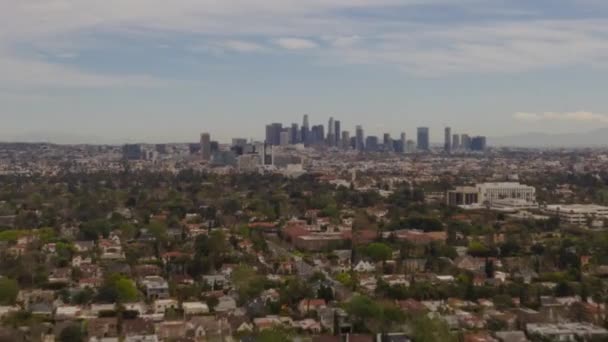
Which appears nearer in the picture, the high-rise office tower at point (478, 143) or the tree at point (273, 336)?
the tree at point (273, 336)

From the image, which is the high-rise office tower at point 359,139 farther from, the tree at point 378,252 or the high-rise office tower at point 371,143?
the tree at point 378,252

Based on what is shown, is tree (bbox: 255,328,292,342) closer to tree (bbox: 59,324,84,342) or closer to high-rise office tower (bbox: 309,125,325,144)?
tree (bbox: 59,324,84,342)

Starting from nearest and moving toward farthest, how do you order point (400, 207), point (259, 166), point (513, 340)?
point (513, 340), point (400, 207), point (259, 166)

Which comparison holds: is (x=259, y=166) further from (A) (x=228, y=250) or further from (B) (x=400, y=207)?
(A) (x=228, y=250)

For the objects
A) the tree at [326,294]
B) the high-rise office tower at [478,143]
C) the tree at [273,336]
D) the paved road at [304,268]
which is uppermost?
the high-rise office tower at [478,143]

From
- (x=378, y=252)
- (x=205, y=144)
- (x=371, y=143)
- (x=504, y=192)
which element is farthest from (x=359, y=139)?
(x=378, y=252)

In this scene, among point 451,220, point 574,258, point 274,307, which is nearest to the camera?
point 274,307

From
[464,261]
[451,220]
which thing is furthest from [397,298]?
[451,220]

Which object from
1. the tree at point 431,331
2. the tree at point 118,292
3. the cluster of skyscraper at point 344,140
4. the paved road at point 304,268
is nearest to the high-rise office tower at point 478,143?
the cluster of skyscraper at point 344,140
